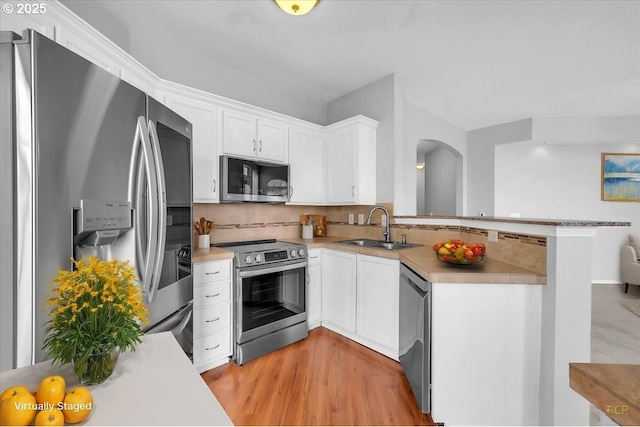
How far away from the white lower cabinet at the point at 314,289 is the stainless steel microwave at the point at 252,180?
0.69 meters

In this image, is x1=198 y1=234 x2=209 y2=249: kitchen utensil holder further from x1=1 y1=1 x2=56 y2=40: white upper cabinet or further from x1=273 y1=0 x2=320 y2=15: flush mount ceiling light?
x1=273 y1=0 x2=320 y2=15: flush mount ceiling light

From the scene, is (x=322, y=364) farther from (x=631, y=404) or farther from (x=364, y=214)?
(x=631, y=404)

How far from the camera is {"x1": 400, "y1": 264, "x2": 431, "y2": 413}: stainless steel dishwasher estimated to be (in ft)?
5.62

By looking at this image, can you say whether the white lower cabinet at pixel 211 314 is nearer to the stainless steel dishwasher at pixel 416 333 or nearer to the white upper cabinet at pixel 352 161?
the stainless steel dishwasher at pixel 416 333

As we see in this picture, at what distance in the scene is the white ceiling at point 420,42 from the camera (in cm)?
213

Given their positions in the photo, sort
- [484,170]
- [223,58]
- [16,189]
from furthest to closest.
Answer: [484,170] → [223,58] → [16,189]

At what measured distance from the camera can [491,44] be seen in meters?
2.62

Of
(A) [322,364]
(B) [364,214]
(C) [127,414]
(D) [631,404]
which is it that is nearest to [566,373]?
(D) [631,404]

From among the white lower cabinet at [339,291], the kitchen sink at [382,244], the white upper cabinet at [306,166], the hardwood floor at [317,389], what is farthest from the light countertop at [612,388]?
the white upper cabinet at [306,166]

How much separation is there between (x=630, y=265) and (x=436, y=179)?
4.06 m

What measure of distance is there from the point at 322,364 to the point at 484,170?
482cm

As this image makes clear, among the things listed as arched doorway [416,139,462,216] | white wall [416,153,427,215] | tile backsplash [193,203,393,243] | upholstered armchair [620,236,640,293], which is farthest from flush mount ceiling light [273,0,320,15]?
white wall [416,153,427,215]

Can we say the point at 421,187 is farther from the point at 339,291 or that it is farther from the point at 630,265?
the point at 339,291

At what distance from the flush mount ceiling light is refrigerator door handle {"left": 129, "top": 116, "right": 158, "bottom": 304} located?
1267 millimetres
